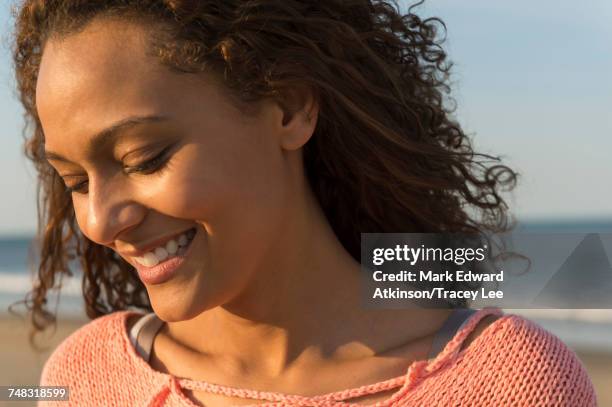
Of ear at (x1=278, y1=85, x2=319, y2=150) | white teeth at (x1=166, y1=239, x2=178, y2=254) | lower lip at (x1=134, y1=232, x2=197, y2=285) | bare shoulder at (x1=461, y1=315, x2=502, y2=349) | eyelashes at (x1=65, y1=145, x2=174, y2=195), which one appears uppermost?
ear at (x1=278, y1=85, x2=319, y2=150)

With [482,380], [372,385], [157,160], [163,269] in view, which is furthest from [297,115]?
[482,380]

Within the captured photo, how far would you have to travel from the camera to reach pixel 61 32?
222cm

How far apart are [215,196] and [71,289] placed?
437 inches

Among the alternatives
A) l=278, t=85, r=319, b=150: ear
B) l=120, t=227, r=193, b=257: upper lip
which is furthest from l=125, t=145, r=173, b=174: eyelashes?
l=278, t=85, r=319, b=150: ear

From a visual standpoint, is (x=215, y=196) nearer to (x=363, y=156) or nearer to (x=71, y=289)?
(x=363, y=156)

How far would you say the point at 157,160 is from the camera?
2.09 m

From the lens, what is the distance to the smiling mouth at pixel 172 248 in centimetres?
215

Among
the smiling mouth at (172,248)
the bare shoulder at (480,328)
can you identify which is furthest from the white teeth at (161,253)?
the bare shoulder at (480,328)

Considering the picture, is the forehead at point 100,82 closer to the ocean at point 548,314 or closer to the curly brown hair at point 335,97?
the curly brown hair at point 335,97

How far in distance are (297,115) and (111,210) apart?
549 millimetres

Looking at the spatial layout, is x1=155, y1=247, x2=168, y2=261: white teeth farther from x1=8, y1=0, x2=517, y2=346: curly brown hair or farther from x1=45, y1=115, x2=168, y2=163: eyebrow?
x1=8, y1=0, x2=517, y2=346: curly brown hair

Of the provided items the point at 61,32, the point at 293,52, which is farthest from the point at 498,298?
the point at 61,32

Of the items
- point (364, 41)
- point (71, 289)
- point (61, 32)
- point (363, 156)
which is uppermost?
point (364, 41)

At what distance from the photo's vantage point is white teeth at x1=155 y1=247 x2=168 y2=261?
85.5 inches
